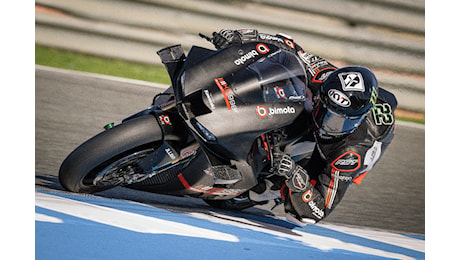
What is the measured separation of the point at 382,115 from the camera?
115 inches

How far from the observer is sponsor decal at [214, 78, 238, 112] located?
221cm

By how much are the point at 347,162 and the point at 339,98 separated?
429 millimetres

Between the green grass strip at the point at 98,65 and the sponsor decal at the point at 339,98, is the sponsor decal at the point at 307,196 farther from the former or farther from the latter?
the green grass strip at the point at 98,65

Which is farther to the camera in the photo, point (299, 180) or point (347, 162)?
point (347, 162)

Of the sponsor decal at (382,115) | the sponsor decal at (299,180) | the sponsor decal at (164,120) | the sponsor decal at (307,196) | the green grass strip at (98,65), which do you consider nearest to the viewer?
the sponsor decal at (164,120)

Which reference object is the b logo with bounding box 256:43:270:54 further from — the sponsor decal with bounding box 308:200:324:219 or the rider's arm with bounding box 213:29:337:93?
the sponsor decal with bounding box 308:200:324:219

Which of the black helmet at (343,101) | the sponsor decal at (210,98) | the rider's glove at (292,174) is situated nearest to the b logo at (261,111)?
the sponsor decal at (210,98)

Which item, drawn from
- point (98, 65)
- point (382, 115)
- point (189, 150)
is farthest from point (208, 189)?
point (98, 65)

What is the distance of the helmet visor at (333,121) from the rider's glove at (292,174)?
225 mm

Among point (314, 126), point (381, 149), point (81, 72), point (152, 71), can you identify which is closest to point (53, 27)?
point (81, 72)

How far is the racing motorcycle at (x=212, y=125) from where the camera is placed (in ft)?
7.29

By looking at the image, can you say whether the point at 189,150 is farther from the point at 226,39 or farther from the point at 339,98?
the point at 339,98
